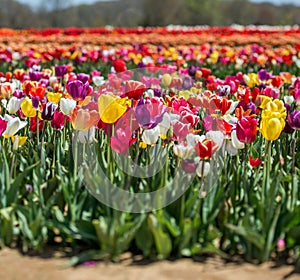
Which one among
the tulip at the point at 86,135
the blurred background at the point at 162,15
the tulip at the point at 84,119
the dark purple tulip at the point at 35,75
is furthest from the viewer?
the blurred background at the point at 162,15

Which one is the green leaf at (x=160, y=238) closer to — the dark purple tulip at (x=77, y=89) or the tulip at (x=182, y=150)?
the tulip at (x=182, y=150)

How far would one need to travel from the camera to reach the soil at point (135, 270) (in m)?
2.46

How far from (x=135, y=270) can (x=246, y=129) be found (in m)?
1.02

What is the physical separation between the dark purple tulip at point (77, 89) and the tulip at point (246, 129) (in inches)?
48.0

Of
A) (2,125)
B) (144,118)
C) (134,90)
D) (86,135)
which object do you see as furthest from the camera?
(134,90)

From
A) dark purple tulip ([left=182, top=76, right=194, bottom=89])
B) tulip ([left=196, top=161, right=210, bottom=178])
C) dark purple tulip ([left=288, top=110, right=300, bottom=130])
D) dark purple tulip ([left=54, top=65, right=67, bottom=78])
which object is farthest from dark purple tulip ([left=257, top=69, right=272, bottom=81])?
tulip ([left=196, top=161, right=210, bottom=178])

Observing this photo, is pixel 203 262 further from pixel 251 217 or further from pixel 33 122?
pixel 33 122

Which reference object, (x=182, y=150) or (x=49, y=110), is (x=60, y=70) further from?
(x=182, y=150)

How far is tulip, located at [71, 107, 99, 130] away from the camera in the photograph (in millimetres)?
3145

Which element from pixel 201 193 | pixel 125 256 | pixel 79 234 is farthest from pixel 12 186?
pixel 201 193

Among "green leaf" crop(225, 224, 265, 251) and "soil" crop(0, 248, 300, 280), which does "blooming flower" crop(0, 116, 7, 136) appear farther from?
"green leaf" crop(225, 224, 265, 251)

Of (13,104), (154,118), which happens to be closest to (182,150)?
(154,118)

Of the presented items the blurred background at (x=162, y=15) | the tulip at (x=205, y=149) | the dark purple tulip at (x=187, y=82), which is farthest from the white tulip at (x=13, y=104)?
the blurred background at (x=162, y=15)

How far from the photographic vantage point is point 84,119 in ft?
10.4
